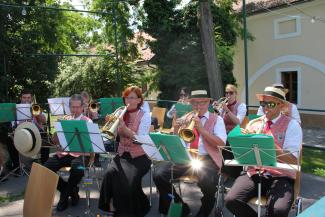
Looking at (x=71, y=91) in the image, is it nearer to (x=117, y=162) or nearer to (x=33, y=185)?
(x=117, y=162)

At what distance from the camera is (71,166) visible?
5.03 meters

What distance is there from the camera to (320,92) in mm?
13844

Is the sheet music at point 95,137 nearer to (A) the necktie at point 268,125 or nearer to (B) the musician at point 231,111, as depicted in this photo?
(A) the necktie at point 268,125

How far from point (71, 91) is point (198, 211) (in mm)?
15403

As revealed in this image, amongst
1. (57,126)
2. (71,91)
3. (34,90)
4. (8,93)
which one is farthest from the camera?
(71,91)

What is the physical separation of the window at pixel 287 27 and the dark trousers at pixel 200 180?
1138cm

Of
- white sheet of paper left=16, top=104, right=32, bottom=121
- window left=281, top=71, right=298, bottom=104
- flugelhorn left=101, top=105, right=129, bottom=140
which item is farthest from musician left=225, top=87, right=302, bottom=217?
window left=281, top=71, right=298, bottom=104

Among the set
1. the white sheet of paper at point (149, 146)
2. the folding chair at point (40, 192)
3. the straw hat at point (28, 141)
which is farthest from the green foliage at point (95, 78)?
the folding chair at point (40, 192)

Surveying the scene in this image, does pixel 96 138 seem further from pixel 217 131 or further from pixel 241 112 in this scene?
pixel 241 112

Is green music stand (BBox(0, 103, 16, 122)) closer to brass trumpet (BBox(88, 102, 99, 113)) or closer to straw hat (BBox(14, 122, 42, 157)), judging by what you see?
brass trumpet (BBox(88, 102, 99, 113))

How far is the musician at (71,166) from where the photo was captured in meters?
5.02

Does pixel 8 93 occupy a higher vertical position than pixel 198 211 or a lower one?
higher

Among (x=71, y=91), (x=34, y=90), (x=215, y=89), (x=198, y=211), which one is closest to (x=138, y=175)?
(x=198, y=211)

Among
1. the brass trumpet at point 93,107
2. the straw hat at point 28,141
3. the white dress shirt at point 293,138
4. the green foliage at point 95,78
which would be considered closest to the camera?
the white dress shirt at point 293,138
